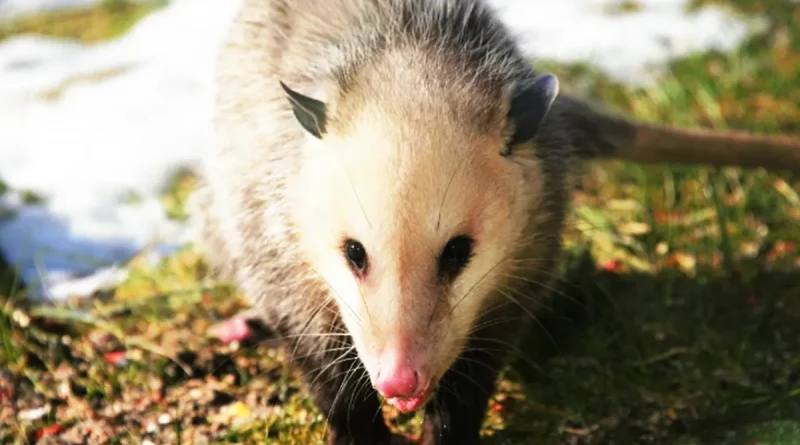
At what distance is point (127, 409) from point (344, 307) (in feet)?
2.82

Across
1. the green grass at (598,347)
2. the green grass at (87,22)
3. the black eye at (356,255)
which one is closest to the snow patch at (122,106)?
the green grass at (87,22)

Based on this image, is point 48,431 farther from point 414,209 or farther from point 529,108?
point 529,108

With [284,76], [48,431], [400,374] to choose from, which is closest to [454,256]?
[400,374]

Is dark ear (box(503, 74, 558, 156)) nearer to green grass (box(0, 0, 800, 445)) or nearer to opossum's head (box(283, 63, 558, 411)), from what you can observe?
opossum's head (box(283, 63, 558, 411))

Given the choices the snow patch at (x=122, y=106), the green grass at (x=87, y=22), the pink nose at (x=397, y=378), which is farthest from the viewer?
the green grass at (x=87, y=22)

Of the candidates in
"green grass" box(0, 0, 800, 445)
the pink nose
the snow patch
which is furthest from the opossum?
the snow patch

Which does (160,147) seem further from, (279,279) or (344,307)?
(344,307)

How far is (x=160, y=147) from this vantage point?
13.2 feet

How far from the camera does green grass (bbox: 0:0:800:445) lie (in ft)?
7.71

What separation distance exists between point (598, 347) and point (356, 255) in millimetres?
994

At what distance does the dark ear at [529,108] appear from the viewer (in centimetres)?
202

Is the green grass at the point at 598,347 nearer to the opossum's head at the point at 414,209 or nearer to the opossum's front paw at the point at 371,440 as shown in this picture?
the opossum's front paw at the point at 371,440

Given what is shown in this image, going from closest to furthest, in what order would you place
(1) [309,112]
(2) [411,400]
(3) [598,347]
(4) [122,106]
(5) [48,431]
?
(2) [411,400]
(1) [309,112]
(5) [48,431]
(3) [598,347]
(4) [122,106]

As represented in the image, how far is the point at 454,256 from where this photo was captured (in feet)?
6.07
